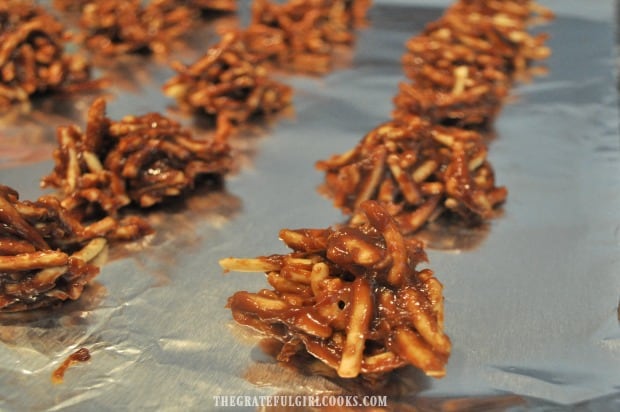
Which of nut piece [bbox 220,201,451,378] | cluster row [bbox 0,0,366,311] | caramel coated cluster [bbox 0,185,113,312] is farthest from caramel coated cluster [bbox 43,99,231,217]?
nut piece [bbox 220,201,451,378]

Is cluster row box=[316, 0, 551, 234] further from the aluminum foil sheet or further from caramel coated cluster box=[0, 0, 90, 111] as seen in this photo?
A: caramel coated cluster box=[0, 0, 90, 111]

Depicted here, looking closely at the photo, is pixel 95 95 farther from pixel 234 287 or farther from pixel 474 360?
pixel 474 360

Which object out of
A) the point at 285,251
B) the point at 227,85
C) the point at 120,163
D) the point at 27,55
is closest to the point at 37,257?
the point at 120,163

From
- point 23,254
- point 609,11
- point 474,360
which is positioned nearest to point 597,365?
point 474,360

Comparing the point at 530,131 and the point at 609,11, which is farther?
the point at 609,11

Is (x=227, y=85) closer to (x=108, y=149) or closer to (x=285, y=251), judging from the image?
(x=108, y=149)
